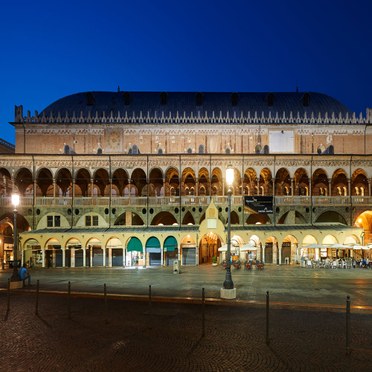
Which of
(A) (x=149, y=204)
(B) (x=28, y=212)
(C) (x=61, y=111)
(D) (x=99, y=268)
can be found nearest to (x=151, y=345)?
(D) (x=99, y=268)

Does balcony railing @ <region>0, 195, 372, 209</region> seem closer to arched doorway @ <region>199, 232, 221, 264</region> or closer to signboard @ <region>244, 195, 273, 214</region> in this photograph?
signboard @ <region>244, 195, 273, 214</region>

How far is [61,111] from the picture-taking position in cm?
5806

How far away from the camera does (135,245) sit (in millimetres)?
42438

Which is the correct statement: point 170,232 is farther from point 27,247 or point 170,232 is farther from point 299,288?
point 299,288

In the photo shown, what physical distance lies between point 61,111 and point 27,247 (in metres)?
23.5

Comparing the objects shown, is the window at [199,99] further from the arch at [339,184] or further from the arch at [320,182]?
the arch at [339,184]

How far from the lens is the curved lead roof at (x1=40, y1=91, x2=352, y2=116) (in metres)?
58.1

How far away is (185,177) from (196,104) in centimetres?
1246

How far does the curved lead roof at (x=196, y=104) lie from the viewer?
58094mm

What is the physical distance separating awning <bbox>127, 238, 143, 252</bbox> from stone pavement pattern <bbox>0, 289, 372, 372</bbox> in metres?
24.1

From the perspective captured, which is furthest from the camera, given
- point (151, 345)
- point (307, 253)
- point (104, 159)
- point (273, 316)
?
point (104, 159)

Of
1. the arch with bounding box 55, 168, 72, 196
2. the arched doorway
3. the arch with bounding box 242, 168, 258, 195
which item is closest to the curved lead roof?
the arch with bounding box 55, 168, 72, 196

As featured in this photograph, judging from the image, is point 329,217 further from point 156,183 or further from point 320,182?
point 156,183

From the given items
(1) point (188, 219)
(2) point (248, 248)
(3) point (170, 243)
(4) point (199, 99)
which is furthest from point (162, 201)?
(4) point (199, 99)
